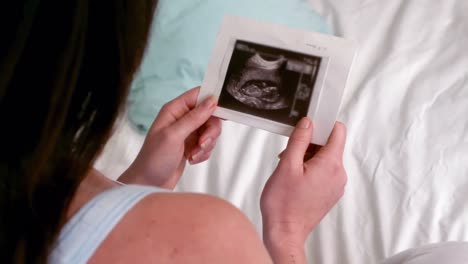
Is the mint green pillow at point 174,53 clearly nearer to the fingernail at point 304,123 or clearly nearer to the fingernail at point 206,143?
the fingernail at point 206,143

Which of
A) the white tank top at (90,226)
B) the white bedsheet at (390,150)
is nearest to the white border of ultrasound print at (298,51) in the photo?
the white bedsheet at (390,150)

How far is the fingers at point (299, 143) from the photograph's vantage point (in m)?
0.73

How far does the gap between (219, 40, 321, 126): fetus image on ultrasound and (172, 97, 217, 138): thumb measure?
3 cm


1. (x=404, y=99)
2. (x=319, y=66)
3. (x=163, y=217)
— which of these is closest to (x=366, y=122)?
(x=404, y=99)

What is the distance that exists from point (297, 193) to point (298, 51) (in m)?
0.23

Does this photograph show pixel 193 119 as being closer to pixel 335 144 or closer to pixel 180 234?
pixel 335 144

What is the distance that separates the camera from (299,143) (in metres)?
0.74

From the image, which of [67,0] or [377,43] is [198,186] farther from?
[67,0]

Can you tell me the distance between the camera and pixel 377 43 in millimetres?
1255

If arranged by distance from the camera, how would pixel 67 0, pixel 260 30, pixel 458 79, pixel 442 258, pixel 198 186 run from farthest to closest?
pixel 458 79 → pixel 198 186 → pixel 260 30 → pixel 442 258 → pixel 67 0

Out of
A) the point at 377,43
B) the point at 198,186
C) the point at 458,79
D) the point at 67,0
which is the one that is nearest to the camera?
the point at 67,0

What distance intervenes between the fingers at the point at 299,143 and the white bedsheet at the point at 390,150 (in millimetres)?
271

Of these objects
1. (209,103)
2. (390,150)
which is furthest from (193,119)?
(390,150)

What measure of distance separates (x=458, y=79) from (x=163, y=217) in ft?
2.86
